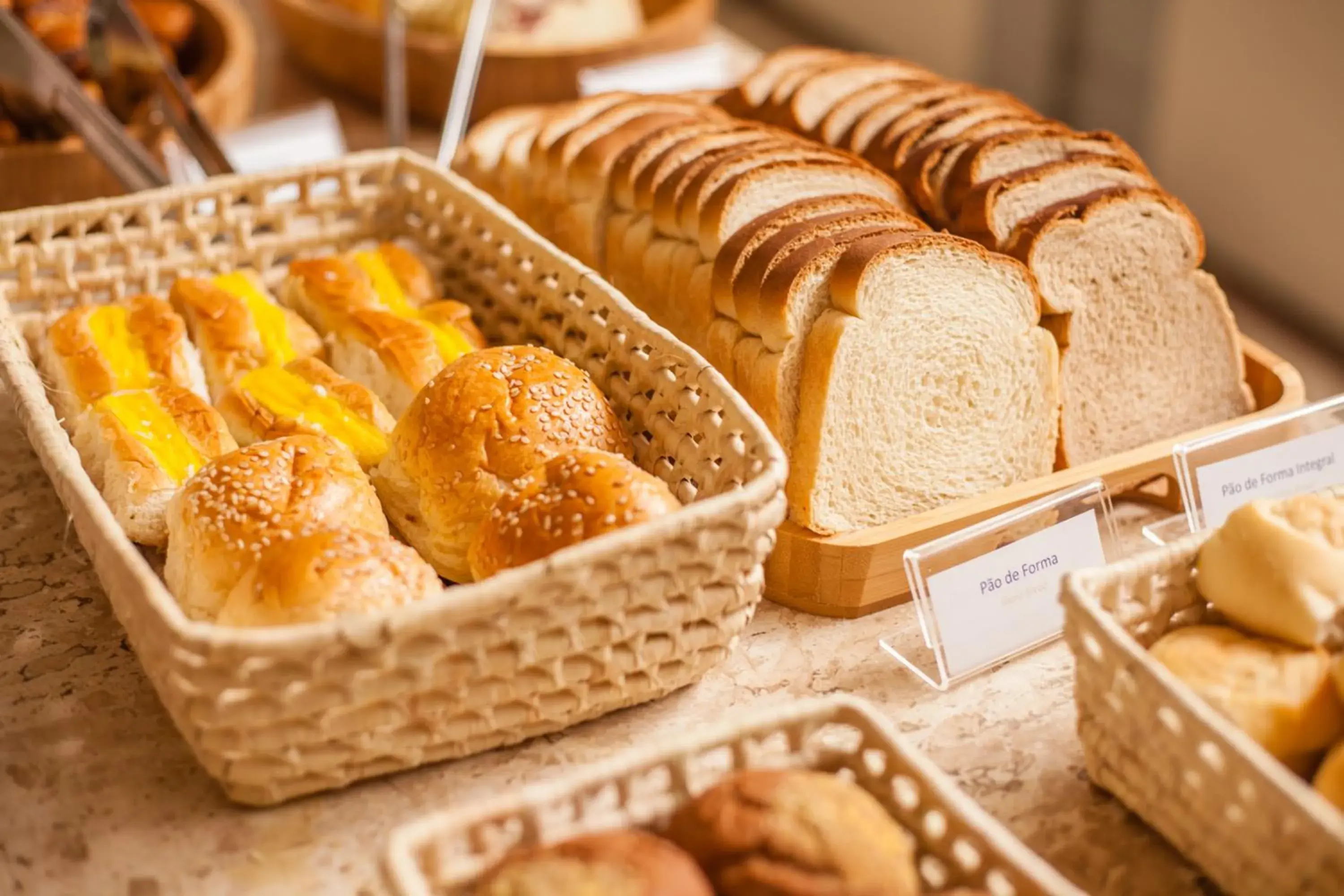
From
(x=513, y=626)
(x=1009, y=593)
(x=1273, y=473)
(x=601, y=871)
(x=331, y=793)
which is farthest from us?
(x=1273, y=473)

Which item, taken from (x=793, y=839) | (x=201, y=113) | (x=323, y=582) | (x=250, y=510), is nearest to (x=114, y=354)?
(x=250, y=510)

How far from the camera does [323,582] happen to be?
1.29 m

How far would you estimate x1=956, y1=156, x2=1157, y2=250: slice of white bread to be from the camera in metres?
1.84

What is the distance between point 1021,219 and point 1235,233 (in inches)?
51.9

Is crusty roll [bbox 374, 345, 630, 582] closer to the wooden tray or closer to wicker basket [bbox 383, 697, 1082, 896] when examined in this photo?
the wooden tray

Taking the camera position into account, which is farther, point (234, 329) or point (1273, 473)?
point (234, 329)

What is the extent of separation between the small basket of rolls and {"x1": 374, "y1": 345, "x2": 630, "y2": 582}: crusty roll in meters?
0.61

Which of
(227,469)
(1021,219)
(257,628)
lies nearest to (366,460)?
(227,469)

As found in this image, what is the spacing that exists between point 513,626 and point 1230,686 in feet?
2.15

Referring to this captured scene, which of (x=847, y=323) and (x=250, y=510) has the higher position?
(x=847, y=323)

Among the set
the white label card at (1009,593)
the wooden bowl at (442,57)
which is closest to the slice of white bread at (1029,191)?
the white label card at (1009,593)

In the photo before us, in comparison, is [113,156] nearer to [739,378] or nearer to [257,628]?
[739,378]

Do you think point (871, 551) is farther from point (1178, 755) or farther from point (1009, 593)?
point (1178, 755)

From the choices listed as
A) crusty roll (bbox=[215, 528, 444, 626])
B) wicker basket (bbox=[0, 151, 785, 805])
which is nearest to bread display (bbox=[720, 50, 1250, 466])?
wicker basket (bbox=[0, 151, 785, 805])
